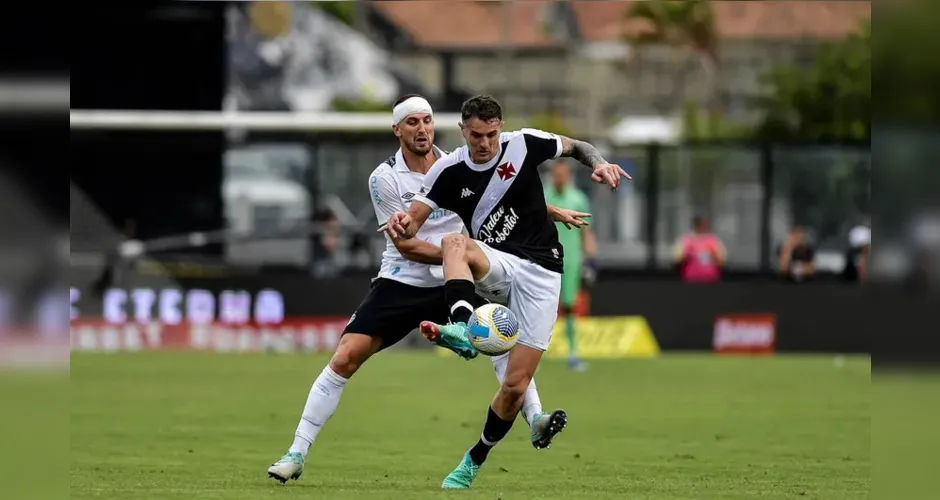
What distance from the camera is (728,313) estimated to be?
89.0 ft

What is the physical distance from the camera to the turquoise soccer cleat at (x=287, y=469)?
10734 millimetres

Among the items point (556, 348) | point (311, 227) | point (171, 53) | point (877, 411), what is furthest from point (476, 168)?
point (171, 53)

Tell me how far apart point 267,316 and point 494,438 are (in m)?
16.9

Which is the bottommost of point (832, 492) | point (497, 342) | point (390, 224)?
point (832, 492)

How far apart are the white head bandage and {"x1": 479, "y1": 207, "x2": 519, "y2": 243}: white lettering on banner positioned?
0.90 m

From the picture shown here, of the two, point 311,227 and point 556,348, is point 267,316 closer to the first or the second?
point 311,227

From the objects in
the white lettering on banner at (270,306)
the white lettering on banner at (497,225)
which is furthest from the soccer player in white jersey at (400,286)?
the white lettering on banner at (270,306)

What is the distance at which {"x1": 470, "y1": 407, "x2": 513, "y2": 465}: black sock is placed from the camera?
1088cm

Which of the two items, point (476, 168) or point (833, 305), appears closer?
point (476, 168)

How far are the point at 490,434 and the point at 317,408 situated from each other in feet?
4.11

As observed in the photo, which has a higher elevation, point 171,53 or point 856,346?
point 171,53

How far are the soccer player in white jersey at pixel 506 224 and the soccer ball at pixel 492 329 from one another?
39 centimetres

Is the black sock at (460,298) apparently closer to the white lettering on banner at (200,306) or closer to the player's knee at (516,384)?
the player's knee at (516,384)

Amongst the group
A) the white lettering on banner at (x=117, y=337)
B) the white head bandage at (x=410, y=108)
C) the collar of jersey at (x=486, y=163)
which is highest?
the white head bandage at (x=410, y=108)
